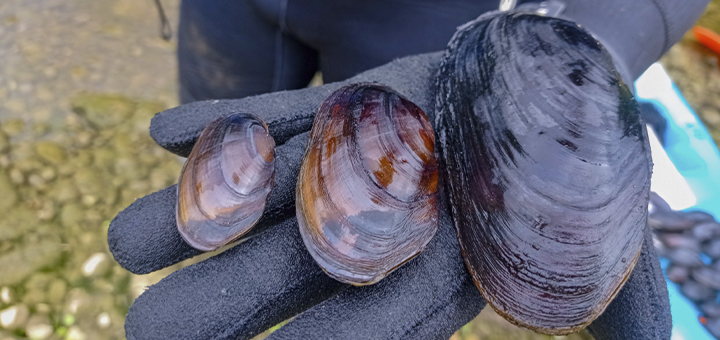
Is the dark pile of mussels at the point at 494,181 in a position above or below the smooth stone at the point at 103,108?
above

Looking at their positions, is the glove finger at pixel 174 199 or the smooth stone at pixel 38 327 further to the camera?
the smooth stone at pixel 38 327

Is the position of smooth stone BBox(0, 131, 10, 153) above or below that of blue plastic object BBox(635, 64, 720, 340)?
below

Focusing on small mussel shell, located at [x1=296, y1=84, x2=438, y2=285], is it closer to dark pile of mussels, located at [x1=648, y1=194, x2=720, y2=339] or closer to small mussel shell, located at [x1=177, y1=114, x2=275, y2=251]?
small mussel shell, located at [x1=177, y1=114, x2=275, y2=251]

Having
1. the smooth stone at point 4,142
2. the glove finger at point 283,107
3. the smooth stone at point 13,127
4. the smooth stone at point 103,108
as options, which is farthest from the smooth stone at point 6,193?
the glove finger at point 283,107

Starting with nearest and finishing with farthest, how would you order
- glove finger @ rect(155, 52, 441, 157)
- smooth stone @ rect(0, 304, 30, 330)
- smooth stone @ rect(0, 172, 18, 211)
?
1. glove finger @ rect(155, 52, 441, 157)
2. smooth stone @ rect(0, 304, 30, 330)
3. smooth stone @ rect(0, 172, 18, 211)

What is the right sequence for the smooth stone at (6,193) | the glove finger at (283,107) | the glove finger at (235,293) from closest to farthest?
1. the glove finger at (235,293)
2. the glove finger at (283,107)
3. the smooth stone at (6,193)

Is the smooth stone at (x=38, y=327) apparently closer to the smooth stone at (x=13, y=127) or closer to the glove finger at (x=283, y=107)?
the smooth stone at (x=13, y=127)

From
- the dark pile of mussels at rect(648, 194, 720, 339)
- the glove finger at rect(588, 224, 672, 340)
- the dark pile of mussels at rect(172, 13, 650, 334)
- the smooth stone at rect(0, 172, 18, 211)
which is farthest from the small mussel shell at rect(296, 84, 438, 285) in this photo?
the smooth stone at rect(0, 172, 18, 211)

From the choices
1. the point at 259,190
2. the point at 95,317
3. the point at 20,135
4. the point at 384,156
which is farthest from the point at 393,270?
the point at 20,135
